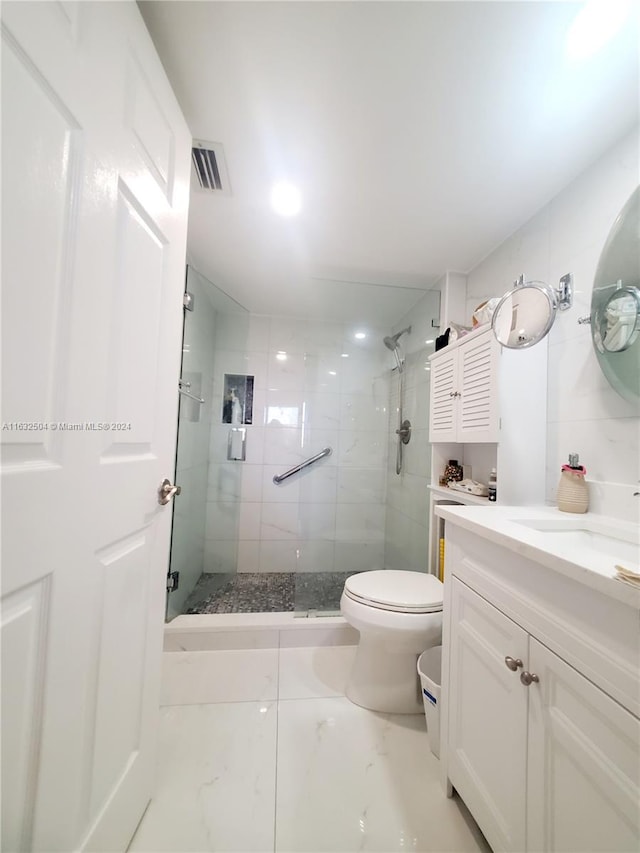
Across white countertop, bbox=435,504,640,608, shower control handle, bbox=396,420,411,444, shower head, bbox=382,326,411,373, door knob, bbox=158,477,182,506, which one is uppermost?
shower head, bbox=382,326,411,373

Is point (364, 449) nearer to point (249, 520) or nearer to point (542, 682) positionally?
point (249, 520)

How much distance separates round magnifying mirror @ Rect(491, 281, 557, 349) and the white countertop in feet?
2.09

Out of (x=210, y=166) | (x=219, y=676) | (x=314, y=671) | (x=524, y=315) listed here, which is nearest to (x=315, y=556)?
(x=314, y=671)

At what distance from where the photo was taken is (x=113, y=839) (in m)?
0.65

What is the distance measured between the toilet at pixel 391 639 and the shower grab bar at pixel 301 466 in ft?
3.77

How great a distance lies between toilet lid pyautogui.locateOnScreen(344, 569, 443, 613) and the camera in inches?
43.9

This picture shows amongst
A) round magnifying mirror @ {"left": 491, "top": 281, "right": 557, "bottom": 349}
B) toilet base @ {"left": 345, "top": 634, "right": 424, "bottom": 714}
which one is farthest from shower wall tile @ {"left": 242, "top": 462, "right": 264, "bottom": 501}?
round magnifying mirror @ {"left": 491, "top": 281, "right": 557, "bottom": 349}

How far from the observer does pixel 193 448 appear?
1917mm

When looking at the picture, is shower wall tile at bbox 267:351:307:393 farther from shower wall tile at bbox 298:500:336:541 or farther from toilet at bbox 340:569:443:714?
toilet at bbox 340:569:443:714

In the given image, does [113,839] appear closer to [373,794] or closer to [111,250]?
[373,794]

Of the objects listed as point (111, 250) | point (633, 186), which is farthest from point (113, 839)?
point (633, 186)

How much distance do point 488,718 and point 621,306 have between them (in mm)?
1182

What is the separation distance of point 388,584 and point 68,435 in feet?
4.07

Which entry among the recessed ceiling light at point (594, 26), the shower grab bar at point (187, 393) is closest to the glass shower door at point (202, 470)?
the shower grab bar at point (187, 393)
